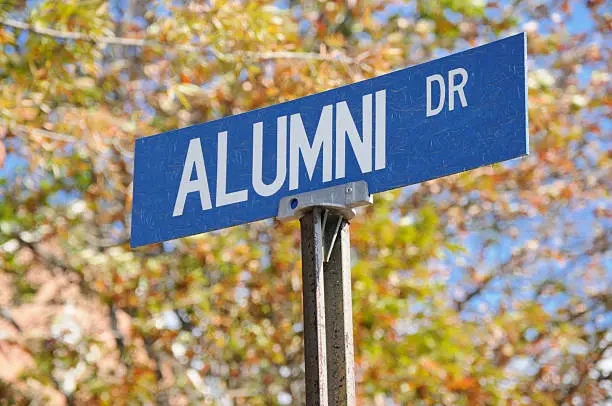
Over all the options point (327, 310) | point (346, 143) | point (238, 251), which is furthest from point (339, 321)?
point (238, 251)

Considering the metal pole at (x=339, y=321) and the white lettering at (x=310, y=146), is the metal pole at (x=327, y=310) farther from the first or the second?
the white lettering at (x=310, y=146)

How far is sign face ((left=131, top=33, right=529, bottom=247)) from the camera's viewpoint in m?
2.41

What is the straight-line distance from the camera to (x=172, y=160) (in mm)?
2715

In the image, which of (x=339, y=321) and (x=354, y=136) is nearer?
(x=339, y=321)

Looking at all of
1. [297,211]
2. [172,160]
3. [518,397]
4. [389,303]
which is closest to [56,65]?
[389,303]

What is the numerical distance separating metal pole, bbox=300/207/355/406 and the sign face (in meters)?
0.11

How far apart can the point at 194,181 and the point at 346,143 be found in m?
0.43

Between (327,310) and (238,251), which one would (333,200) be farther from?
(238,251)

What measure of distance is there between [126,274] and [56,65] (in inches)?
81.6

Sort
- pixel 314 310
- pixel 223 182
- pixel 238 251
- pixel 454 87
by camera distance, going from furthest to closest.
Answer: pixel 238 251
pixel 223 182
pixel 454 87
pixel 314 310

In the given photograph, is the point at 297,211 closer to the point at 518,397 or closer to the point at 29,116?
the point at 29,116

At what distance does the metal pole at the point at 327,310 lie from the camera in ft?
7.46

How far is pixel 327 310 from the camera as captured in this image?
7.68ft

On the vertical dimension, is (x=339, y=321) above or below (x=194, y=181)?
below
